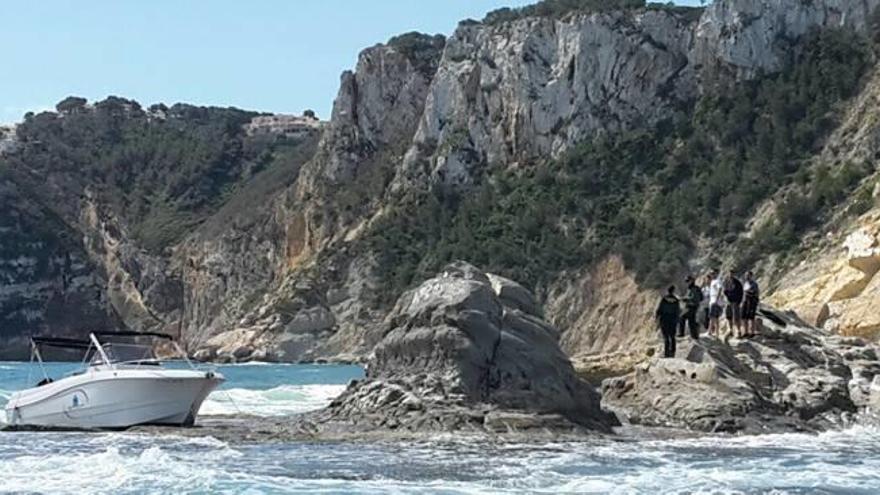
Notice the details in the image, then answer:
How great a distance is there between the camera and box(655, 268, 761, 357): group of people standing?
93.6ft

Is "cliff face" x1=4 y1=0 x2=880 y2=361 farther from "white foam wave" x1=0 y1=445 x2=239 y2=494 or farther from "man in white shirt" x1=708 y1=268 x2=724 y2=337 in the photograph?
"white foam wave" x1=0 y1=445 x2=239 y2=494

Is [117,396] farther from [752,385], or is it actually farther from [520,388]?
[752,385]

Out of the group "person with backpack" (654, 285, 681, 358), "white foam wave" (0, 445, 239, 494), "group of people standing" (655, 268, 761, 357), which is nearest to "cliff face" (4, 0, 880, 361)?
"group of people standing" (655, 268, 761, 357)

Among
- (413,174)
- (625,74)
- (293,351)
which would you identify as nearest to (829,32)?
(625,74)

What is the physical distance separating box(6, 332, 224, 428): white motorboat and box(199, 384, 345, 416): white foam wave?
4.96 metres

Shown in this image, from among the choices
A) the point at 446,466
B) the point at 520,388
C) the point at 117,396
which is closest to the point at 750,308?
the point at 520,388

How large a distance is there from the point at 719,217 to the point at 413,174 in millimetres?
32689

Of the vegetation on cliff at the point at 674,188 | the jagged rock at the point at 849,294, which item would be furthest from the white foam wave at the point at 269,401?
the vegetation on cliff at the point at 674,188

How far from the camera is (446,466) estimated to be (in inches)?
749

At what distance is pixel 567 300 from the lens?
89.1 meters

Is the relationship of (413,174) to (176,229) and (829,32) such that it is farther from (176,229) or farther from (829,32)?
(176,229)

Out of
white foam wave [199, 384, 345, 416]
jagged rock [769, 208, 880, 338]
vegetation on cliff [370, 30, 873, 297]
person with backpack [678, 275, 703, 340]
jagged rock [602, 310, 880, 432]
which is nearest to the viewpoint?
jagged rock [602, 310, 880, 432]

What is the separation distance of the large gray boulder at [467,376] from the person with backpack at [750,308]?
189 inches

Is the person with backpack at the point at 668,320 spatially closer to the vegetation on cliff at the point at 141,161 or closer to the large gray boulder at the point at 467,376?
the large gray boulder at the point at 467,376
